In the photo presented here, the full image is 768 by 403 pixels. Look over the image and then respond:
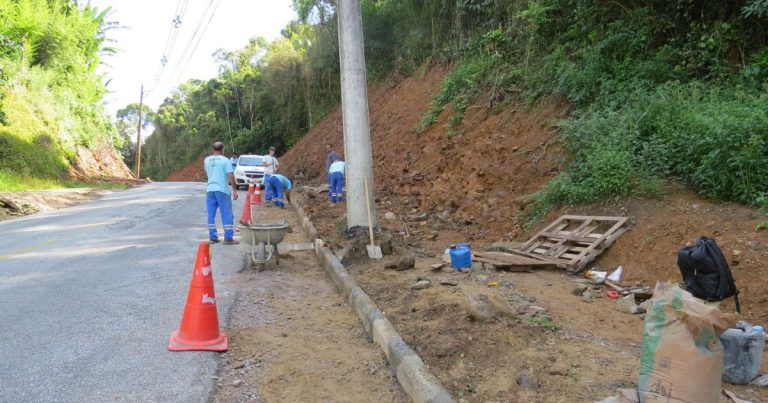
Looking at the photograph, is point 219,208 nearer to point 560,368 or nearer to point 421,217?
point 421,217

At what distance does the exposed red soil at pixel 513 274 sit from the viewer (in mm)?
3750

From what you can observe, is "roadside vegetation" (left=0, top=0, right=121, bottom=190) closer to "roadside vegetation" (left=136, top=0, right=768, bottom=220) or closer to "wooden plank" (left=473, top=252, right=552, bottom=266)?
"roadside vegetation" (left=136, top=0, right=768, bottom=220)

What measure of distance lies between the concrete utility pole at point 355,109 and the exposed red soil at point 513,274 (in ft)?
2.58

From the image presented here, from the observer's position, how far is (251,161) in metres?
21.2

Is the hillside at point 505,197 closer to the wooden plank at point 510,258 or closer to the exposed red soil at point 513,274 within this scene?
the exposed red soil at point 513,274

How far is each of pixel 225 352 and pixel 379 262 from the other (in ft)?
11.1

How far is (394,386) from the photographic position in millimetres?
3799

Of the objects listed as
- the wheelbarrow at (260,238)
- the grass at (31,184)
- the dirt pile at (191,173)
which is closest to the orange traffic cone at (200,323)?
the wheelbarrow at (260,238)

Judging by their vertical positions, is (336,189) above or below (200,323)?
above

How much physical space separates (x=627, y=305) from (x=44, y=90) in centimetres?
2834

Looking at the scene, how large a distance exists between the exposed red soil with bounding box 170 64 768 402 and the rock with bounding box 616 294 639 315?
0.12m

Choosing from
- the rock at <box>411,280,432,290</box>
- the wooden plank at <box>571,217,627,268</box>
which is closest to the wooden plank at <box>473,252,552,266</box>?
the wooden plank at <box>571,217,627,268</box>

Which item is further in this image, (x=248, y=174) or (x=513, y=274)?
(x=248, y=174)

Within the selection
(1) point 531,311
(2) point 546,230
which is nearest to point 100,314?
(1) point 531,311
